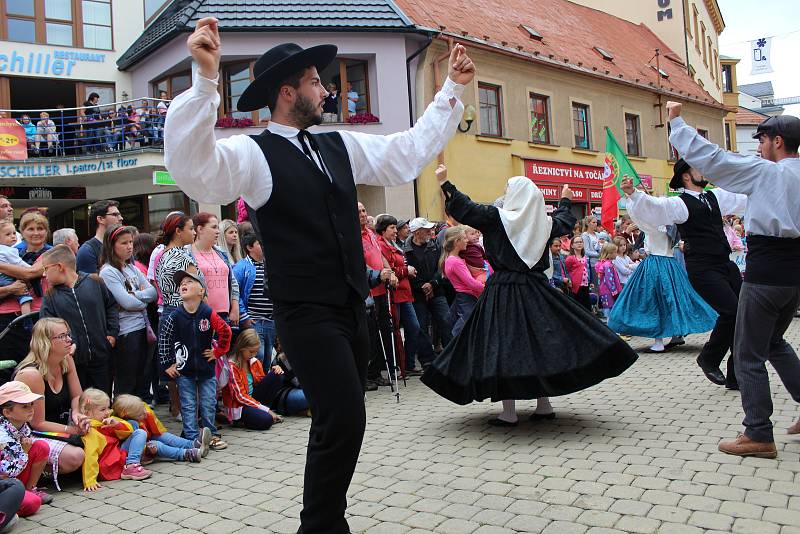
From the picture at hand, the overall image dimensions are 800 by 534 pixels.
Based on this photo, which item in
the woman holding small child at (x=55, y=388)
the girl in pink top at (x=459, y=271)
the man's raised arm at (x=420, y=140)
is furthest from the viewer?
the girl in pink top at (x=459, y=271)

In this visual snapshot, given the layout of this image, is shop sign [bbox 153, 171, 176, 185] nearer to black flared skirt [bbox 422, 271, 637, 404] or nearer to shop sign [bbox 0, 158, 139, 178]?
shop sign [bbox 0, 158, 139, 178]

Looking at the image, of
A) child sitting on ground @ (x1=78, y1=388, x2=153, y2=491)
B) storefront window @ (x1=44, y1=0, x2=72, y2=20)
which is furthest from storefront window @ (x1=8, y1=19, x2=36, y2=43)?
child sitting on ground @ (x1=78, y1=388, x2=153, y2=491)

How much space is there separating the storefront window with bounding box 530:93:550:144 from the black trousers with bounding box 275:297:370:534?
19265 millimetres

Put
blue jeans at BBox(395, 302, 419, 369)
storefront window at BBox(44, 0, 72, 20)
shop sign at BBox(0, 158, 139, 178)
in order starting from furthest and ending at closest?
storefront window at BBox(44, 0, 72, 20) < shop sign at BBox(0, 158, 139, 178) < blue jeans at BBox(395, 302, 419, 369)

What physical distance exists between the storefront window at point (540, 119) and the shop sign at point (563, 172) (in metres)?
0.82

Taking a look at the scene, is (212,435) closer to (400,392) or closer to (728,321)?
(400,392)

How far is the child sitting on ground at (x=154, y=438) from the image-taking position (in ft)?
17.0

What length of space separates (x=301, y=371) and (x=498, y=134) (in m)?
18.1

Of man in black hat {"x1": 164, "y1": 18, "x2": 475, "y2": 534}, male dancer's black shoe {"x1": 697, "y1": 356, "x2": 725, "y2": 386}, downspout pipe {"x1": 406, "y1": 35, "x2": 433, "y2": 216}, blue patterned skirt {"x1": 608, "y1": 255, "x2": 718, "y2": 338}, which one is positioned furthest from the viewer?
downspout pipe {"x1": 406, "y1": 35, "x2": 433, "y2": 216}

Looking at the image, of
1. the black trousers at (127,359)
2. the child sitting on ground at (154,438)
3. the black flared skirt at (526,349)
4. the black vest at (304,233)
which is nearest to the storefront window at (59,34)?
the black trousers at (127,359)

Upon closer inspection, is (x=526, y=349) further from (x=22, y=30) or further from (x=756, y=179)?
(x=22, y=30)

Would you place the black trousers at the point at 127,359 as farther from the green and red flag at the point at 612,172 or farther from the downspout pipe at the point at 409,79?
the downspout pipe at the point at 409,79

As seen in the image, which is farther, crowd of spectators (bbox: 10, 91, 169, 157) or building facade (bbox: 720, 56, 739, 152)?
building facade (bbox: 720, 56, 739, 152)

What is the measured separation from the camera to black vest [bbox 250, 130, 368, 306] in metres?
2.76
